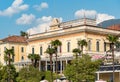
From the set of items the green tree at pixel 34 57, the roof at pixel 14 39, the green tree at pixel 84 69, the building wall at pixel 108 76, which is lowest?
the building wall at pixel 108 76

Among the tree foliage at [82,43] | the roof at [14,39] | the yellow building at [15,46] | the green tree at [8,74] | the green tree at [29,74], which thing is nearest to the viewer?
the green tree at [29,74]

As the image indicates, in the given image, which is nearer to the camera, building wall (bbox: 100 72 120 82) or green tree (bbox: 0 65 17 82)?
building wall (bbox: 100 72 120 82)

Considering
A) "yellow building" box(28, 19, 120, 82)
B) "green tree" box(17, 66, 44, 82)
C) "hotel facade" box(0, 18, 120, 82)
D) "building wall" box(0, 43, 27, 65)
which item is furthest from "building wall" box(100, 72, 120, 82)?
"building wall" box(0, 43, 27, 65)

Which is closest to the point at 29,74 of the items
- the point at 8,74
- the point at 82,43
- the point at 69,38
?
the point at 8,74

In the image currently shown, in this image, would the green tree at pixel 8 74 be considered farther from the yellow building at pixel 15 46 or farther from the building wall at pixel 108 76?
the yellow building at pixel 15 46

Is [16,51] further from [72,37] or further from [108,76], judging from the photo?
[108,76]

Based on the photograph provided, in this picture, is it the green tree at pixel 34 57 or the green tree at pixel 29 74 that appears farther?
the green tree at pixel 34 57

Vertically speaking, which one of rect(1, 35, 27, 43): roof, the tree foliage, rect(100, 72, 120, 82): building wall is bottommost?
rect(100, 72, 120, 82): building wall

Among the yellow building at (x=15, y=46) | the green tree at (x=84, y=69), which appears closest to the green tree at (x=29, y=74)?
the green tree at (x=84, y=69)

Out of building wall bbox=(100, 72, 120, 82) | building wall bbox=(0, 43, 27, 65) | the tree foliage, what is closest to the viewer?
building wall bbox=(100, 72, 120, 82)

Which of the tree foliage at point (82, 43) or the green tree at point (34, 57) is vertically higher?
the tree foliage at point (82, 43)

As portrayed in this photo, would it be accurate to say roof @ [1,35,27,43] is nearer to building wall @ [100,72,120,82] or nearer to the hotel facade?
the hotel facade

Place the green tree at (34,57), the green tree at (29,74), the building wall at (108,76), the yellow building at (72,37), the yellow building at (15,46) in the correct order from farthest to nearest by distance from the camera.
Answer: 1. the yellow building at (15,46)
2. the yellow building at (72,37)
3. the green tree at (34,57)
4. the building wall at (108,76)
5. the green tree at (29,74)

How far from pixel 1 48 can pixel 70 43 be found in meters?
24.3
